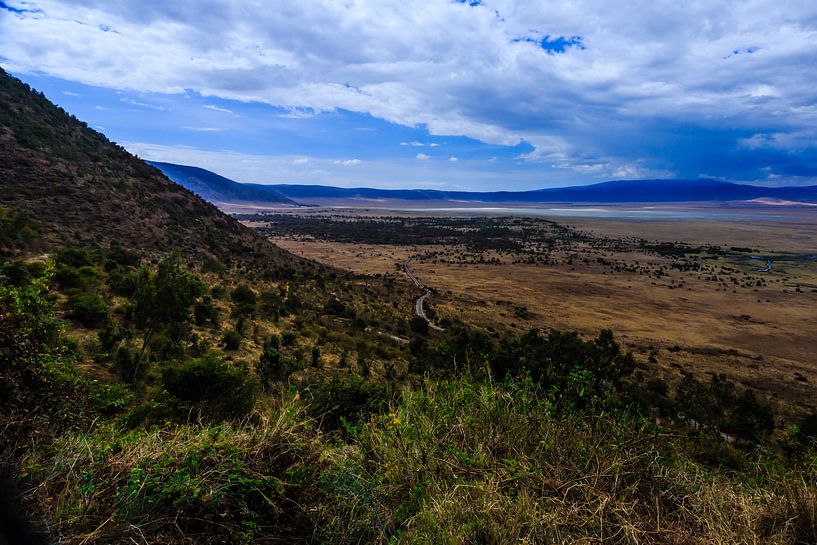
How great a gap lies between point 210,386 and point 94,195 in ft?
99.5

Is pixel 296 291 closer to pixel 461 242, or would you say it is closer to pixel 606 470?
pixel 606 470

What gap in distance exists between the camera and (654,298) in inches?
1656

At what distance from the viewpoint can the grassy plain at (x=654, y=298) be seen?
2483cm

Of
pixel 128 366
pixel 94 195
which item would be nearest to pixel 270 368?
pixel 128 366

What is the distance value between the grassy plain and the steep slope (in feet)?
59.2

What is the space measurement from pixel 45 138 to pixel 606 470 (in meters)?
45.3

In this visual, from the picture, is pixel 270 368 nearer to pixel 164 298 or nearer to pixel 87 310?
pixel 164 298

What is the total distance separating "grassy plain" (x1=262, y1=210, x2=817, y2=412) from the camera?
24828 millimetres

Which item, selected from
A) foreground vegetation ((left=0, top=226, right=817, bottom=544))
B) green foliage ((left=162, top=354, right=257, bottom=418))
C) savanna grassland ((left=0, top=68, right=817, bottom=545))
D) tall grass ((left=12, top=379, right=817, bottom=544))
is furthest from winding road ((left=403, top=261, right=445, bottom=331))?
tall grass ((left=12, top=379, right=817, bottom=544))

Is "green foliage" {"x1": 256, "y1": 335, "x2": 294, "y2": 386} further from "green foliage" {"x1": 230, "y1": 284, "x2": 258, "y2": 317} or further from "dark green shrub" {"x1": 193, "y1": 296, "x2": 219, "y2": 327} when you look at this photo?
"green foliage" {"x1": 230, "y1": 284, "x2": 258, "y2": 317}

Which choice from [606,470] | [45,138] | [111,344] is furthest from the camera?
[45,138]

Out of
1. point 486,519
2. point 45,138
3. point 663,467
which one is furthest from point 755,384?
point 45,138

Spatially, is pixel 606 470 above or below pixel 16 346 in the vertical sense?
below

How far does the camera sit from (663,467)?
4.37 metres
